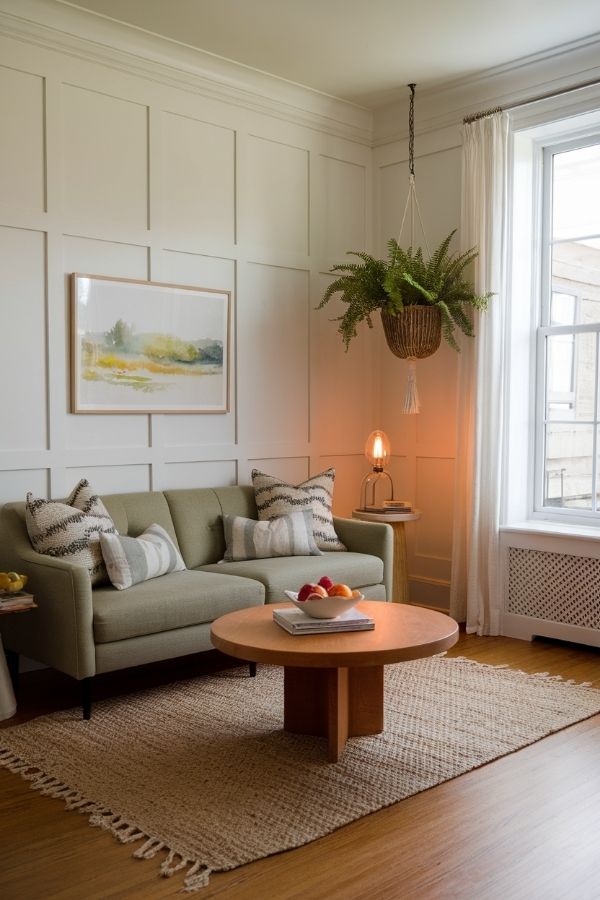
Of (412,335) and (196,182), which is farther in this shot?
(412,335)

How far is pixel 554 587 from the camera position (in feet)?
15.3

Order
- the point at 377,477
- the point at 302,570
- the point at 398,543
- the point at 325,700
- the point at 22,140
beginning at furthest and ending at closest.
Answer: the point at 377,477 < the point at 398,543 < the point at 302,570 < the point at 22,140 < the point at 325,700

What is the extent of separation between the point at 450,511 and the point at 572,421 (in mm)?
889

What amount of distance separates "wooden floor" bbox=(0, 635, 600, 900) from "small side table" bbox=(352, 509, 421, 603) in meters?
1.96

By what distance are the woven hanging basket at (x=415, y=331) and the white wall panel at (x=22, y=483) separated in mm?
2018

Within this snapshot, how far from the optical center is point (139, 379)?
14.9 feet

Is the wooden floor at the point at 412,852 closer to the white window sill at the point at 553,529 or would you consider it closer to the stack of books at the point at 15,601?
the stack of books at the point at 15,601

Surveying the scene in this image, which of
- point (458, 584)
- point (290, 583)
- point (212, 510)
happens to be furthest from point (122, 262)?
point (458, 584)

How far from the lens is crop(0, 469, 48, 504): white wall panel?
159 inches

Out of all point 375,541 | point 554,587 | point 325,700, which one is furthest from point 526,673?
point 325,700

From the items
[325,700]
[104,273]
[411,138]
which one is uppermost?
[411,138]

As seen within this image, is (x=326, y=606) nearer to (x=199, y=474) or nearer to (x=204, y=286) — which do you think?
(x=199, y=474)

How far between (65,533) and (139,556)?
12.8 inches

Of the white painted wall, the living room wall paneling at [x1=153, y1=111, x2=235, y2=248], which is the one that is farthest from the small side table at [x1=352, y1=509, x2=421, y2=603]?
the living room wall paneling at [x1=153, y1=111, x2=235, y2=248]
